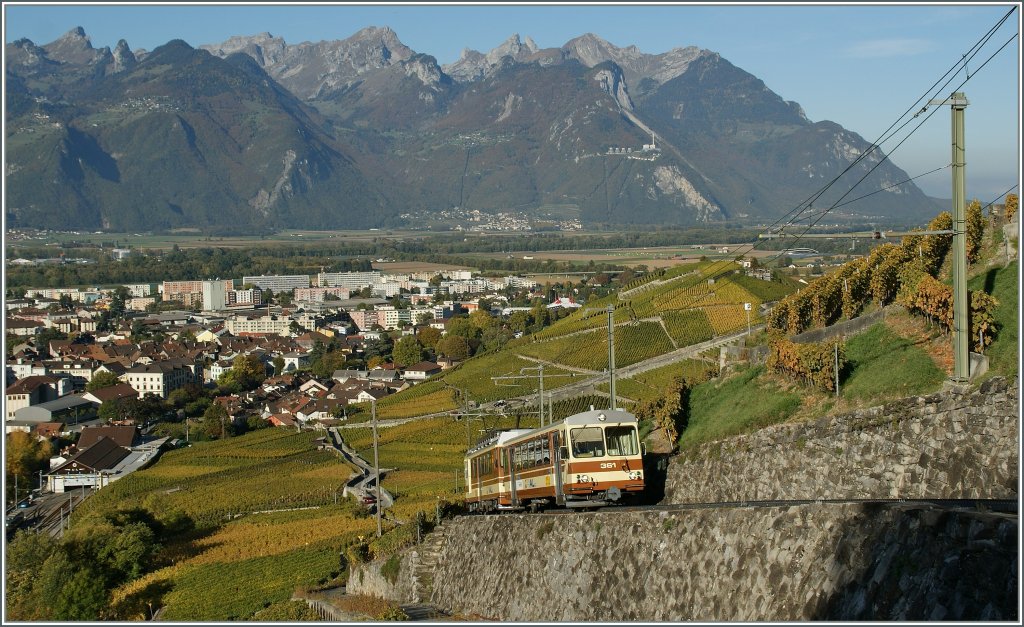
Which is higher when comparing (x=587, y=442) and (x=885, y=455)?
(x=885, y=455)

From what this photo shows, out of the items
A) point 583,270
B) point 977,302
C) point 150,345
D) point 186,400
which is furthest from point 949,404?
point 583,270

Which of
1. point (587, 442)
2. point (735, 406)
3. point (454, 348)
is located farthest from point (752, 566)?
point (454, 348)

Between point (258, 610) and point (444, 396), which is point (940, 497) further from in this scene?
point (444, 396)

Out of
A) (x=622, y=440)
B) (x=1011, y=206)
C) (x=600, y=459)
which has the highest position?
(x=1011, y=206)

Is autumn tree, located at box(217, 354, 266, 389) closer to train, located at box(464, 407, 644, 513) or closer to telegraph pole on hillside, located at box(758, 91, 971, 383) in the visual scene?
train, located at box(464, 407, 644, 513)

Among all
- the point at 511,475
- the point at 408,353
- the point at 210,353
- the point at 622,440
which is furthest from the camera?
the point at 210,353

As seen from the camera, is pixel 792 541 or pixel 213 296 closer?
pixel 792 541

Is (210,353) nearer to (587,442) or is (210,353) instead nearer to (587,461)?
(587,442)
